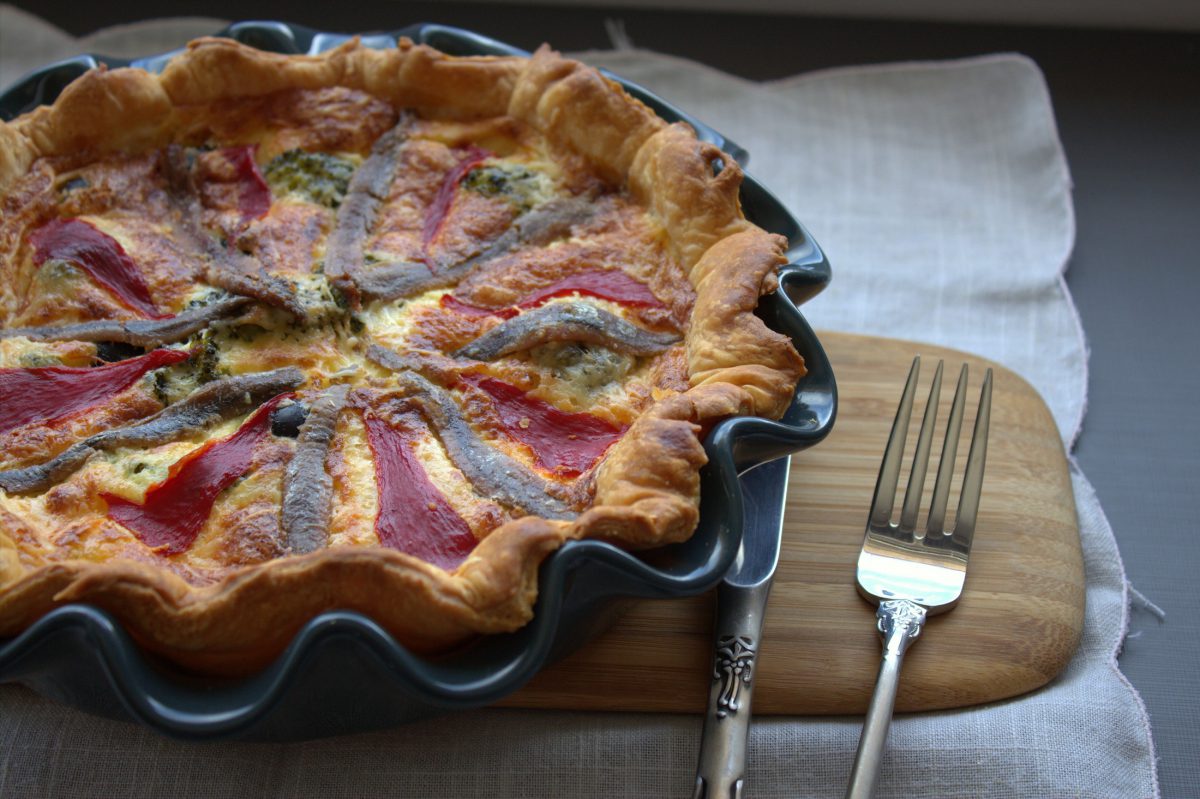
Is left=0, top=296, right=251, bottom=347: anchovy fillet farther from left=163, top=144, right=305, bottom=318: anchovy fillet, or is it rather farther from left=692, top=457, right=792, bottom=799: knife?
left=692, top=457, right=792, bottom=799: knife

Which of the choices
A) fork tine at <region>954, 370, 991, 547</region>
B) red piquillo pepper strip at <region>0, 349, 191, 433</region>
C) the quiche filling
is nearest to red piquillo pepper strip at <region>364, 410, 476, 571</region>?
the quiche filling

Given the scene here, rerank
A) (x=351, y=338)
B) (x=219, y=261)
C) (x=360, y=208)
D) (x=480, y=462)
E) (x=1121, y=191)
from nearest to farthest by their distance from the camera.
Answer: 1. (x=480, y=462)
2. (x=351, y=338)
3. (x=219, y=261)
4. (x=360, y=208)
5. (x=1121, y=191)

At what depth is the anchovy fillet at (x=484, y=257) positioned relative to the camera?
300cm

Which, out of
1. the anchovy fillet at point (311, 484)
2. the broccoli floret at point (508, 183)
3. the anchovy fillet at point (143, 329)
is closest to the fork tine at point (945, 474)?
the broccoli floret at point (508, 183)

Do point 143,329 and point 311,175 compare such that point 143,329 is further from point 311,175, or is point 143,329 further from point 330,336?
point 311,175

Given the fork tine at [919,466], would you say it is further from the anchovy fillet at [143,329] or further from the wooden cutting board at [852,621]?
the anchovy fillet at [143,329]

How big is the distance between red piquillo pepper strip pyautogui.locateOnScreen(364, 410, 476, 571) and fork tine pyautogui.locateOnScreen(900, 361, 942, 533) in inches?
40.9

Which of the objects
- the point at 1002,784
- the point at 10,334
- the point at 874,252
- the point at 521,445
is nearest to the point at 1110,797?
the point at 1002,784

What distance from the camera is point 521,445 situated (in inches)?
105

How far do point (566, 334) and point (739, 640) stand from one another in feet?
2.69

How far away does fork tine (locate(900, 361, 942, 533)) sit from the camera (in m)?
2.79

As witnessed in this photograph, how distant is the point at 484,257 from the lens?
10.2ft

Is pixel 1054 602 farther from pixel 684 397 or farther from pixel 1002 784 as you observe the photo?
pixel 684 397

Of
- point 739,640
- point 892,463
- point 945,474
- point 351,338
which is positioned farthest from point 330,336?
point 945,474
